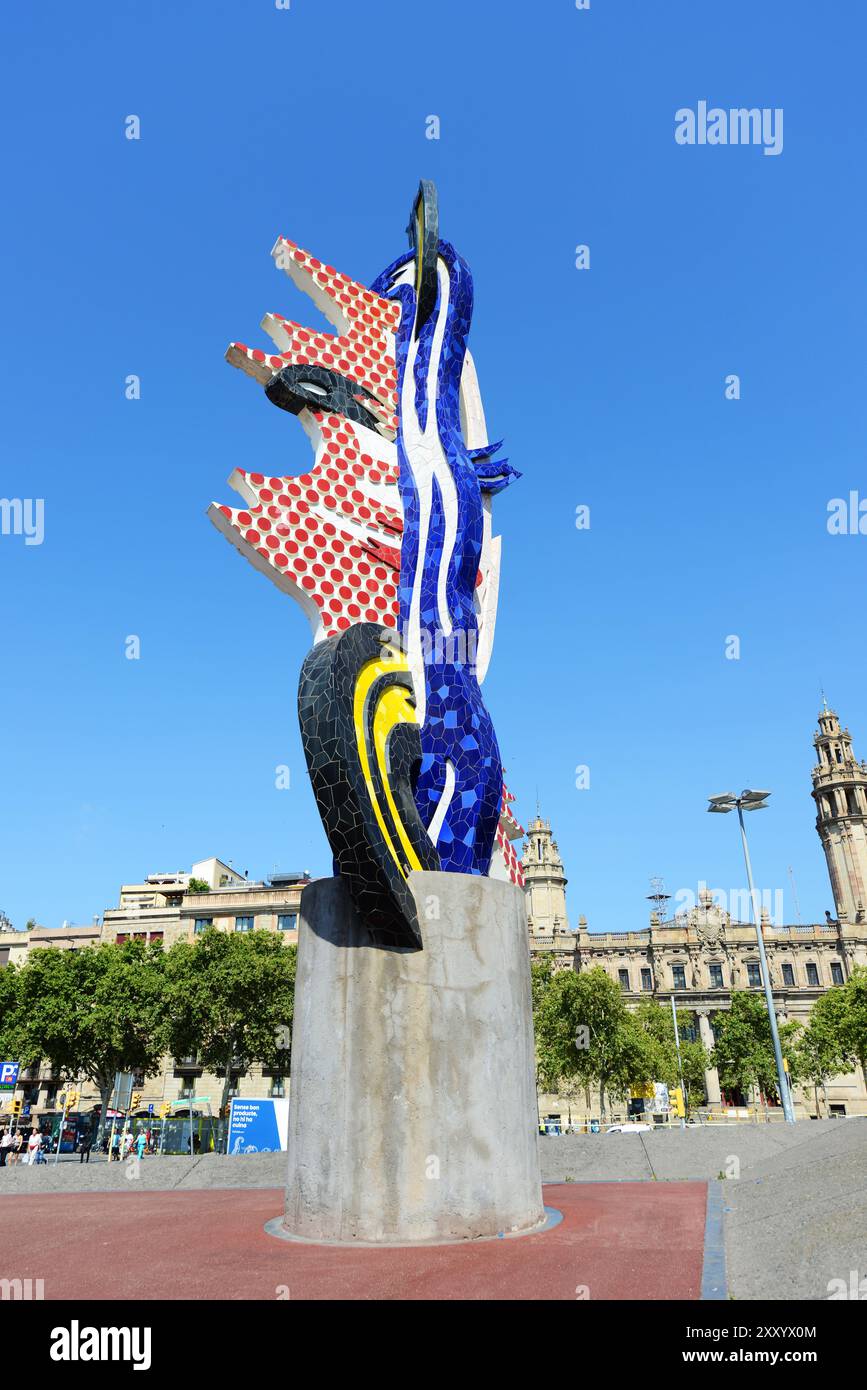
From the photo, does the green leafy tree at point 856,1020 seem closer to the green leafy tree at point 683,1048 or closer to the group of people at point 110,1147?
the green leafy tree at point 683,1048

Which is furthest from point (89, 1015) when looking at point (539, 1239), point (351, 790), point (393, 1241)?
point (351, 790)

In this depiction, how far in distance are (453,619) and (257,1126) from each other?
59.6 feet

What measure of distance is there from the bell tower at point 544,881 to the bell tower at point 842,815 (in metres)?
26.8

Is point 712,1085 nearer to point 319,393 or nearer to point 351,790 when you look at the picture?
point 319,393

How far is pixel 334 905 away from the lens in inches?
477

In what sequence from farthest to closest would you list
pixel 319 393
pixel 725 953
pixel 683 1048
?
pixel 725 953
pixel 683 1048
pixel 319 393

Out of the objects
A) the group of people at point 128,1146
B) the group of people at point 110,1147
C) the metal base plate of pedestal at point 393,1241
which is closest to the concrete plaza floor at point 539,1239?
the metal base plate of pedestal at point 393,1241

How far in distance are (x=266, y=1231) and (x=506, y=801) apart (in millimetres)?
8151

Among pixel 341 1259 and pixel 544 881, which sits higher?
pixel 544 881

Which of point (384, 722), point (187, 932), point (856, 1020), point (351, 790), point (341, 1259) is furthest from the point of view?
point (187, 932)

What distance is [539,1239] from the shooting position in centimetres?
1105
